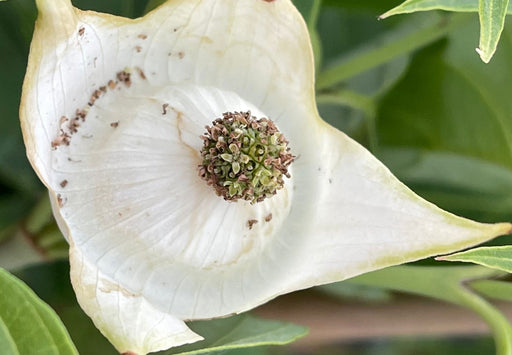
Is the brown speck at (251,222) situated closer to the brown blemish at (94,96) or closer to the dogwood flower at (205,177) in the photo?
the dogwood flower at (205,177)

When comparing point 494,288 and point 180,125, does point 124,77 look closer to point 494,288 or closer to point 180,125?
point 180,125

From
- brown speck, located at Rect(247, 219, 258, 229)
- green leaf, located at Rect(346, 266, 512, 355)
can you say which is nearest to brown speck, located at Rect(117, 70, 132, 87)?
brown speck, located at Rect(247, 219, 258, 229)

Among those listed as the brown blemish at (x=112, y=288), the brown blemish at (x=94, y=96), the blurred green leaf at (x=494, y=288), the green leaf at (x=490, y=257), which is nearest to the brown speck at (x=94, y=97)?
the brown blemish at (x=94, y=96)

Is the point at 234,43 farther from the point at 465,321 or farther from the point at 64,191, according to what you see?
the point at 465,321

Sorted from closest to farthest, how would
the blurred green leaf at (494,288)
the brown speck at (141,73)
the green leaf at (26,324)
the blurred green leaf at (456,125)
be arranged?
1. the green leaf at (26,324)
2. the brown speck at (141,73)
3. the blurred green leaf at (494,288)
4. the blurred green leaf at (456,125)

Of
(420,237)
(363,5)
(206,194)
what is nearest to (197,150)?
(206,194)
